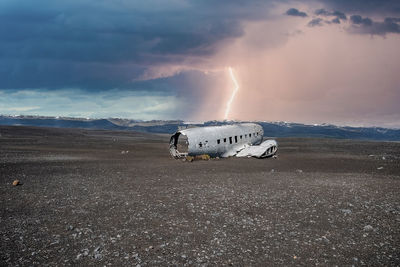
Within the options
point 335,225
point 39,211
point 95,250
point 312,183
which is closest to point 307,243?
point 335,225

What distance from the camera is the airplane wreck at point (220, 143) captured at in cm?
2795

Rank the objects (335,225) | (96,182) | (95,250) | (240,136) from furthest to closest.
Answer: (240,136)
(96,182)
(335,225)
(95,250)

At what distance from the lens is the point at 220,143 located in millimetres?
29766

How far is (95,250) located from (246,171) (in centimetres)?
1547

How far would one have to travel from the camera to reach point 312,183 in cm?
1733

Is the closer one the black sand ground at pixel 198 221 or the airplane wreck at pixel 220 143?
the black sand ground at pixel 198 221

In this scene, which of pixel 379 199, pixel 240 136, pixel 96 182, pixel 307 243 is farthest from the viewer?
pixel 240 136

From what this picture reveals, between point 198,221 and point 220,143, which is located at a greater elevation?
point 220,143

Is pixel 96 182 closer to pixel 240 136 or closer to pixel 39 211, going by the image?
pixel 39 211

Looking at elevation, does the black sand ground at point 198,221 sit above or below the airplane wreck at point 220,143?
below

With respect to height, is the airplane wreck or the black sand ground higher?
the airplane wreck

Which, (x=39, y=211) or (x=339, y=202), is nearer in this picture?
(x=39, y=211)

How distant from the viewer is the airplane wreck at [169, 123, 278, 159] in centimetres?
2795

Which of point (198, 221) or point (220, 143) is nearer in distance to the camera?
point (198, 221)
